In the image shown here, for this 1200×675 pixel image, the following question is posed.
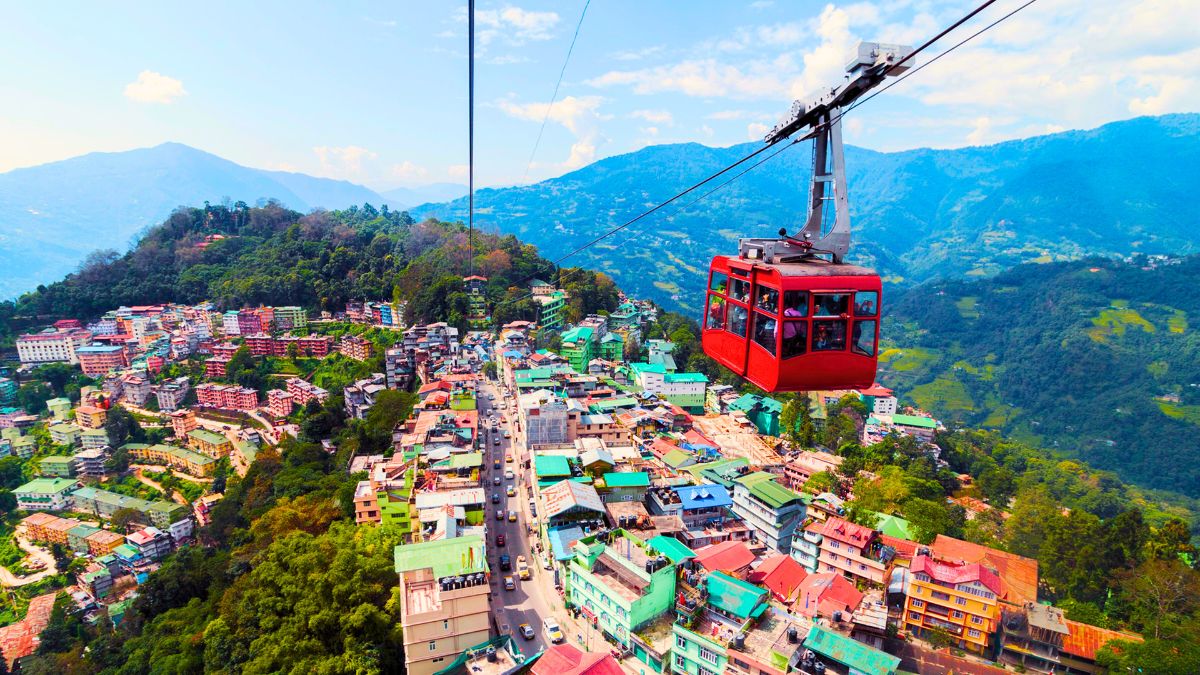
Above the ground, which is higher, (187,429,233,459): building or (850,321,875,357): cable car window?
(850,321,875,357): cable car window

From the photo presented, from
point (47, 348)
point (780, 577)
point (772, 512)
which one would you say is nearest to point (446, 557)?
point (780, 577)

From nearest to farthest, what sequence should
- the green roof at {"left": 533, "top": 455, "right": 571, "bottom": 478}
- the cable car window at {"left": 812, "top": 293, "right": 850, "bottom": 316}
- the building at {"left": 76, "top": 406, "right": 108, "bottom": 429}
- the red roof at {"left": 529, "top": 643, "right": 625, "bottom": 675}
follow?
the cable car window at {"left": 812, "top": 293, "right": 850, "bottom": 316} < the red roof at {"left": 529, "top": 643, "right": 625, "bottom": 675} < the green roof at {"left": 533, "top": 455, "right": 571, "bottom": 478} < the building at {"left": 76, "top": 406, "right": 108, "bottom": 429}

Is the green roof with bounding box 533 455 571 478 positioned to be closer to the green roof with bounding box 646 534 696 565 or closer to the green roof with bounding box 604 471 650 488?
the green roof with bounding box 604 471 650 488

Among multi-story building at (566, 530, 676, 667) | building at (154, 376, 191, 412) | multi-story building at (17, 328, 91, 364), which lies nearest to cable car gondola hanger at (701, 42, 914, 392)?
multi-story building at (566, 530, 676, 667)

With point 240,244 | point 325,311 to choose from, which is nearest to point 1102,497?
point 325,311

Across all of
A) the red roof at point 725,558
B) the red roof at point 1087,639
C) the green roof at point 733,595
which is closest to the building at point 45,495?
the red roof at point 725,558

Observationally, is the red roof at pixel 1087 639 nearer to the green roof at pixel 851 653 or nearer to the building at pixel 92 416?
the green roof at pixel 851 653

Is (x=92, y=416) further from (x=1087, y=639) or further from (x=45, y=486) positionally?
(x=1087, y=639)
